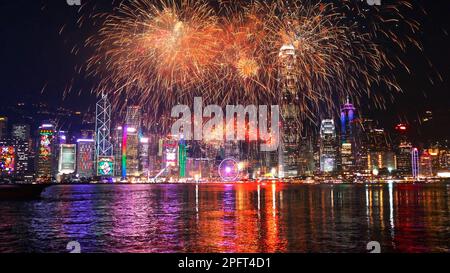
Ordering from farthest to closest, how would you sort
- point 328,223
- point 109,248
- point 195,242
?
point 328,223, point 195,242, point 109,248

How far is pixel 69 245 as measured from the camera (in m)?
19.1

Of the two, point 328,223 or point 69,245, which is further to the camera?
point 328,223

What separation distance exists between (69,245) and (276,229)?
426 inches

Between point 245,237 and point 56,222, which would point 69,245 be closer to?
point 245,237

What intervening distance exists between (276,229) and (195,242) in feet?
20.0

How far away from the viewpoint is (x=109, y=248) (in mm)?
18391
